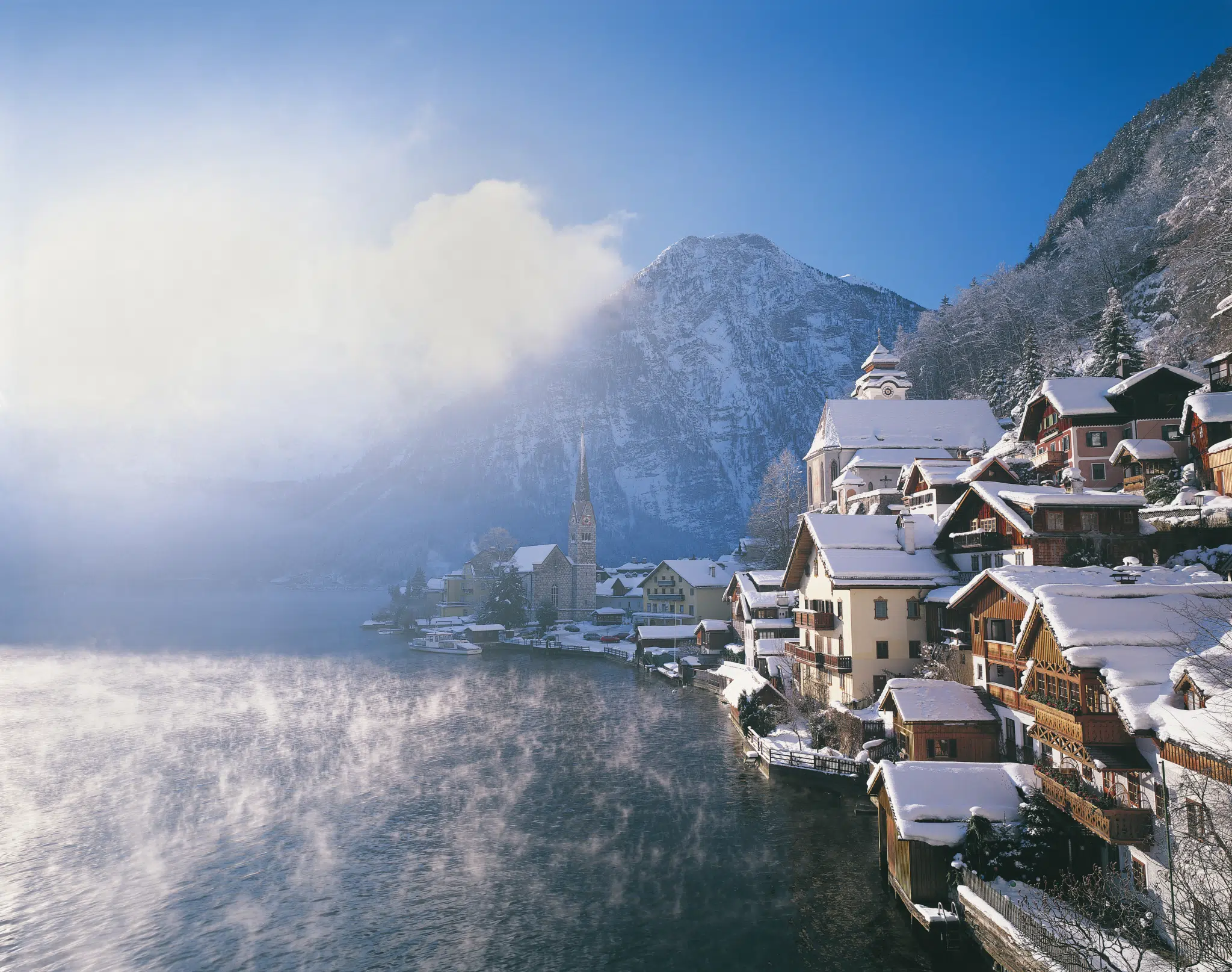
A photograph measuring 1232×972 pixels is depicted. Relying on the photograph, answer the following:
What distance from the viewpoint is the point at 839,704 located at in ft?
144

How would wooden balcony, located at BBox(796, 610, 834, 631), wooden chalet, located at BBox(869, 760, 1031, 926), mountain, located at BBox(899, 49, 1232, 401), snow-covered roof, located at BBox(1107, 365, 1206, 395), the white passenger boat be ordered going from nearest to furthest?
wooden chalet, located at BBox(869, 760, 1031, 926), wooden balcony, located at BBox(796, 610, 834, 631), snow-covered roof, located at BBox(1107, 365, 1206, 395), mountain, located at BBox(899, 49, 1232, 401), the white passenger boat

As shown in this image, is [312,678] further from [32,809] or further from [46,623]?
[46,623]

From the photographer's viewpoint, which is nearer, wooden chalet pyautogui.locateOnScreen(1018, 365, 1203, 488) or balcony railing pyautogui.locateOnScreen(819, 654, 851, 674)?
balcony railing pyautogui.locateOnScreen(819, 654, 851, 674)

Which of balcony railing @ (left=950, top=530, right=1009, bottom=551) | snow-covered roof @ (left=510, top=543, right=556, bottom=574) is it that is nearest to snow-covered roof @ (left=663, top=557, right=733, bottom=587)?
snow-covered roof @ (left=510, top=543, right=556, bottom=574)

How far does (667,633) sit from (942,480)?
165 feet

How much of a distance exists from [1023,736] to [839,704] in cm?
1428

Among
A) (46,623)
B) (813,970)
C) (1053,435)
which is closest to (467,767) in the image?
(813,970)

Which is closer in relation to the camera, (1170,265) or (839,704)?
(839,704)

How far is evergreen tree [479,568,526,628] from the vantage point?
403 feet

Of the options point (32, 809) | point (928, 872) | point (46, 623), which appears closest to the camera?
point (928, 872)

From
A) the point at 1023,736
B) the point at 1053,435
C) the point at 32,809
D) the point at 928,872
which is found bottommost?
the point at 32,809

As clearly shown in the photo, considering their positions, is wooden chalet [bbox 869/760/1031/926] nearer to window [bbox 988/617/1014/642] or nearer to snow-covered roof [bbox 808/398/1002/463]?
window [bbox 988/617/1014/642]

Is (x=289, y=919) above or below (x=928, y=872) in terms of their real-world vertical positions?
below

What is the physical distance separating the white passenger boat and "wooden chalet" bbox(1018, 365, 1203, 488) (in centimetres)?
7897
